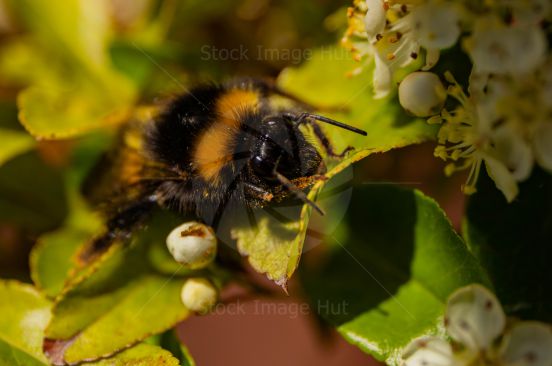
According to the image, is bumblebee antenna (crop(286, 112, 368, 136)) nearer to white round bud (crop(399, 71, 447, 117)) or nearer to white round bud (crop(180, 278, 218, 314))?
white round bud (crop(399, 71, 447, 117))

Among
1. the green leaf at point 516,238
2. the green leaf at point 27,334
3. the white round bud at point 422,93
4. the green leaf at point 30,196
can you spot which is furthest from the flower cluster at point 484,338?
the green leaf at point 30,196

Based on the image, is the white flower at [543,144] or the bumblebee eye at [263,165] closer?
the white flower at [543,144]

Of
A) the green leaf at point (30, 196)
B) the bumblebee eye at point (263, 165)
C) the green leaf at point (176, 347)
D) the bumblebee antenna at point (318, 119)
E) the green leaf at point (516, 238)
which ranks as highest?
the bumblebee antenna at point (318, 119)

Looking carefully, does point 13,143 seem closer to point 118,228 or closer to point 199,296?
point 118,228

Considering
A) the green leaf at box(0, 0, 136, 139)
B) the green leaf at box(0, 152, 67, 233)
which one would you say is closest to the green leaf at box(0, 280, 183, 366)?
the green leaf at box(0, 152, 67, 233)

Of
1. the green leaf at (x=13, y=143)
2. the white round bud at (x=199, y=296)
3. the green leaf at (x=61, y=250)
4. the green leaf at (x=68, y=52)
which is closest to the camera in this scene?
the white round bud at (x=199, y=296)

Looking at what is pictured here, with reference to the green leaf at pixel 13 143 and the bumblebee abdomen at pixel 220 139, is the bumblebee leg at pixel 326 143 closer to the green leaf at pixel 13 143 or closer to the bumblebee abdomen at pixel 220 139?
the bumblebee abdomen at pixel 220 139

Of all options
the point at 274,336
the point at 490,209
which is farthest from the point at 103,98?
the point at 274,336
